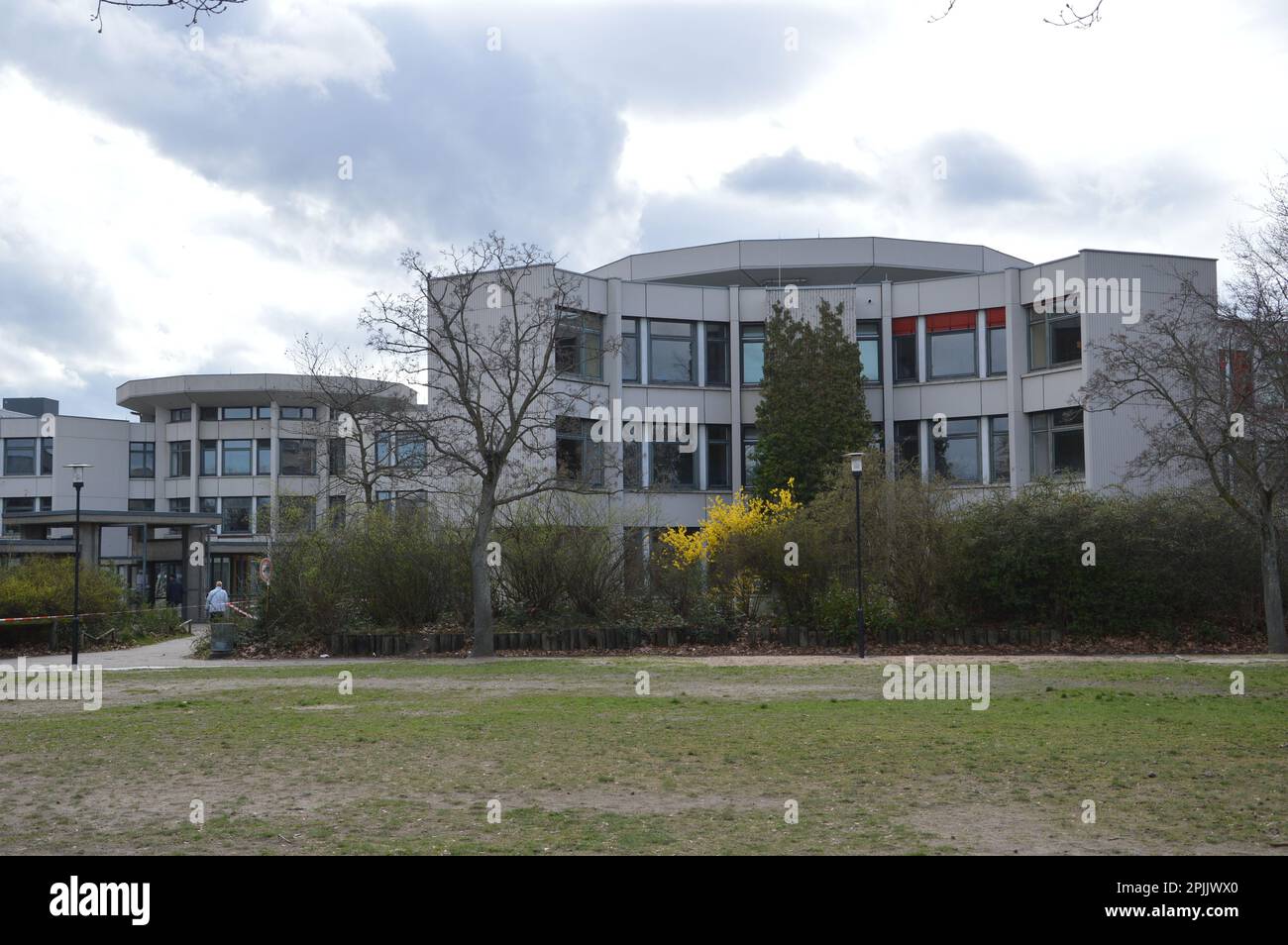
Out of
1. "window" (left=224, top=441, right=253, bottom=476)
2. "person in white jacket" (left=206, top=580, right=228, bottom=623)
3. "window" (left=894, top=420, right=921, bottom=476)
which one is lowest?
"person in white jacket" (left=206, top=580, right=228, bottom=623)

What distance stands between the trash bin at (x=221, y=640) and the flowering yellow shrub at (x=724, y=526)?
10247 mm

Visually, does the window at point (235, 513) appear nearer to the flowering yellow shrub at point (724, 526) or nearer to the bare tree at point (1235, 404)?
the flowering yellow shrub at point (724, 526)

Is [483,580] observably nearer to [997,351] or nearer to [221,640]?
[221,640]

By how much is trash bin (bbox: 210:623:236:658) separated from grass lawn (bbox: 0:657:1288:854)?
9.82 metres

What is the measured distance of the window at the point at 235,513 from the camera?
249 ft

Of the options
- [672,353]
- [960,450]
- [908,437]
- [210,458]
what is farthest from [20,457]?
[960,450]

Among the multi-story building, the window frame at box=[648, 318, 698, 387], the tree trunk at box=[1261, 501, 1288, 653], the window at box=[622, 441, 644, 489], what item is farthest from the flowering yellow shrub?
the window frame at box=[648, 318, 698, 387]

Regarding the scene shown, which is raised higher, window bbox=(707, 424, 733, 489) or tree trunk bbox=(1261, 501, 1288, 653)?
window bbox=(707, 424, 733, 489)

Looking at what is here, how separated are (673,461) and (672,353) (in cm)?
413

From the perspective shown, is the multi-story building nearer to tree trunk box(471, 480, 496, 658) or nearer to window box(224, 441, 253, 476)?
tree trunk box(471, 480, 496, 658)

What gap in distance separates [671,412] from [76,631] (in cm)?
2416

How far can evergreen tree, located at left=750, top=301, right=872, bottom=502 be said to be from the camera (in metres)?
40.0

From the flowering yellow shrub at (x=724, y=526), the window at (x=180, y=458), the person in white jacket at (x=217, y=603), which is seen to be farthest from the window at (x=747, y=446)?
the window at (x=180, y=458)
